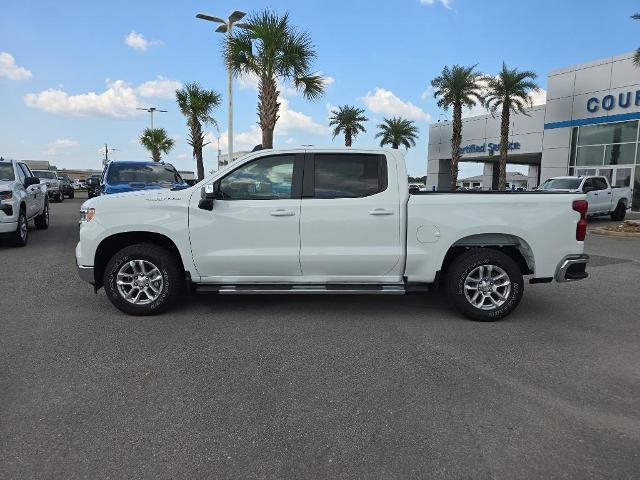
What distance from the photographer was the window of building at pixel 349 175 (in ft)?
17.6

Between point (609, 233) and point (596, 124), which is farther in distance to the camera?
point (596, 124)

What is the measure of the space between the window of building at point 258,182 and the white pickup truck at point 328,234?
11mm

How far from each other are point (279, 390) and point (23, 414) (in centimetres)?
171

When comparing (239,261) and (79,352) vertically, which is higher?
(239,261)

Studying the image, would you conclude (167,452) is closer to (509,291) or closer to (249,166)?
(249,166)

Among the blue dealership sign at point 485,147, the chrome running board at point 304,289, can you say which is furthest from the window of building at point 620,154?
the chrome running board at point 304,289

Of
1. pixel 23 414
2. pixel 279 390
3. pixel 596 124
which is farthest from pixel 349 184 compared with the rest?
pixel 596 124

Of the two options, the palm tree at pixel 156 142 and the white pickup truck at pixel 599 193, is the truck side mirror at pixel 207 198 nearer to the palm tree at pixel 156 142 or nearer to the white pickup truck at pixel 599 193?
the white pickup truck at pixel 599 193

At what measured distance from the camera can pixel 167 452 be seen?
9.18 ft

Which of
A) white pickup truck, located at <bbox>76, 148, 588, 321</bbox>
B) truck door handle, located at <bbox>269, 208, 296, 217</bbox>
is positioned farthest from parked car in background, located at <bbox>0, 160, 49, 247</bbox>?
truck door handle, located at <bbox>269, 208, 296, 217</bbox>

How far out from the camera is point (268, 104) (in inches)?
730

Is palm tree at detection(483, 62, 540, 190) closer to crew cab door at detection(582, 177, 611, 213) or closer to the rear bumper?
crew cab door at detection(582, 177, 611, 213)

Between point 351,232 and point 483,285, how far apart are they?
1.57 m

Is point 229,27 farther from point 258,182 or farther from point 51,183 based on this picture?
point 258,182
